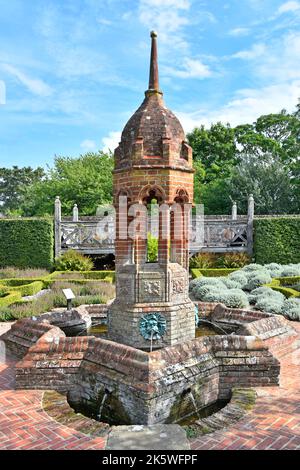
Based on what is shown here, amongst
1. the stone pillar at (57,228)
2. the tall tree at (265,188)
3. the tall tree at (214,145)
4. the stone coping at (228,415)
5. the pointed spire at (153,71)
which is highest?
the tall tree at (214,145)

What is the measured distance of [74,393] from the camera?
18.0 ft

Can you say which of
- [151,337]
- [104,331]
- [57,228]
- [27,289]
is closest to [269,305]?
[104,331]

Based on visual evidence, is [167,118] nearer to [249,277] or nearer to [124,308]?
[124,308]

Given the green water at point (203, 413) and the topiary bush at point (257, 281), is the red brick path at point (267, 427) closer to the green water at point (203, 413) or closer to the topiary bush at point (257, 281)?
the green water at point (203, 413)

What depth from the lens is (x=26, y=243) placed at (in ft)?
A: 62.3

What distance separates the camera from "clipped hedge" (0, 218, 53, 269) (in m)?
18.8

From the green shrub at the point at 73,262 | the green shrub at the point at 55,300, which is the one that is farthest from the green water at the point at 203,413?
the green shrub at the point at 73,262

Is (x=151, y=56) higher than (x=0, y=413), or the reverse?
(x=151, y=56)

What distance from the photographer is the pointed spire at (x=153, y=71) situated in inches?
242

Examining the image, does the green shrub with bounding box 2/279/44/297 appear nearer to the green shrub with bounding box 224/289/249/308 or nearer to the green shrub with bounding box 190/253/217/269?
the green shrub with bounding box 224/289/249/308

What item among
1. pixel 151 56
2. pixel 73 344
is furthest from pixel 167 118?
pixel 73 344

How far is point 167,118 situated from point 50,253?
14170mm

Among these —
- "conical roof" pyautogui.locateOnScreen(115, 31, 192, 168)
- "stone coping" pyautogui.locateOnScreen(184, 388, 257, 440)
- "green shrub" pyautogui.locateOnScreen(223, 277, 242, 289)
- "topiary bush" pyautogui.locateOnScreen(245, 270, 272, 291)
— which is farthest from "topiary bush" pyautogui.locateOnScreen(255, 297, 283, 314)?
"conical roof" pyautogui.locateOnScreen(115, 31, 192, 168)

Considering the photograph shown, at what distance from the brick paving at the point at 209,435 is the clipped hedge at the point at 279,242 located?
46.2ft
